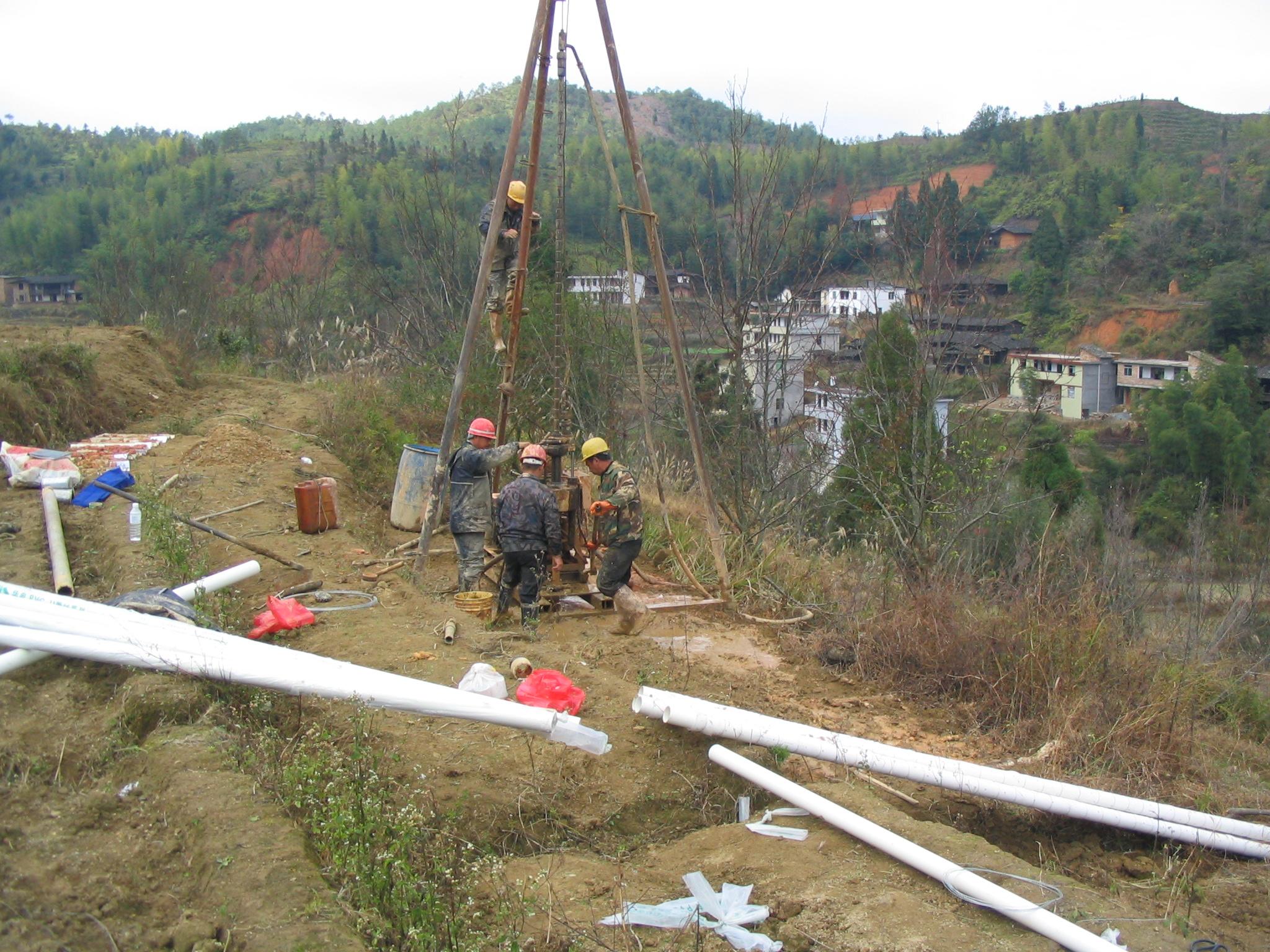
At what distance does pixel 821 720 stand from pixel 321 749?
10.7 feet

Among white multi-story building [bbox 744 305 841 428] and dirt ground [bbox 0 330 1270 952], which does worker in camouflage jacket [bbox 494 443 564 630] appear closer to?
dirt ground [bbox 0 330 1270 952]

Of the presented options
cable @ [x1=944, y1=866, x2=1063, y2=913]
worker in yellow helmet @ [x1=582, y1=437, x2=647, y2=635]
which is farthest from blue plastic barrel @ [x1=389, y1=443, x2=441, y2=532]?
cable @ [x1=944, y1=866, x2=1063, y2=913]

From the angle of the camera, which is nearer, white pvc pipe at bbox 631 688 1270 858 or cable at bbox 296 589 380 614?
white pvc pipe at bbox 631 688 1270 858

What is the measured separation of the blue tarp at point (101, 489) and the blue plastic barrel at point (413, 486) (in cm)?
253

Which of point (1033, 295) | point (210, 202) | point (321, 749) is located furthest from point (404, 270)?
point (210, 202)

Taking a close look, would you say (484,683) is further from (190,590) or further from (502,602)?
(502,602)

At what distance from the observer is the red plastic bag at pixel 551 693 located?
585 cm

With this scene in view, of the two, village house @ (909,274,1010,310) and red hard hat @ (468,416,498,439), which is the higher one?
village house @ (909,274,1010,310)

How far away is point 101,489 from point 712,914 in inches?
311

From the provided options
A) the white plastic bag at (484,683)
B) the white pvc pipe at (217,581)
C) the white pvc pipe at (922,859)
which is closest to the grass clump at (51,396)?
the white pvc pipe at (217,581)

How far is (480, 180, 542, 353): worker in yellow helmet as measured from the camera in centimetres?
821

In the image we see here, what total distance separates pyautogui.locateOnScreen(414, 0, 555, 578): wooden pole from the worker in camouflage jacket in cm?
57

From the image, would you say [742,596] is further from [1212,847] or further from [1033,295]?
[1033,295]

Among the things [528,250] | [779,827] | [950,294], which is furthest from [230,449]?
[779,827]
